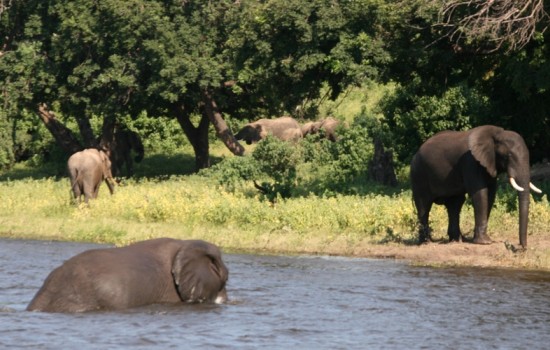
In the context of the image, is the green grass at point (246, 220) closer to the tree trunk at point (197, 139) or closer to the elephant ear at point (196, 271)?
the elephant ear at point (196, 271)

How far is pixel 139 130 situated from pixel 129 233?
20.4 m

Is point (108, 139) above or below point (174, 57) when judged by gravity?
below

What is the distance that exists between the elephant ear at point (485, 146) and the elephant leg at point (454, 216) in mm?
1216

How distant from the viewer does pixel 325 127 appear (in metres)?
39.3

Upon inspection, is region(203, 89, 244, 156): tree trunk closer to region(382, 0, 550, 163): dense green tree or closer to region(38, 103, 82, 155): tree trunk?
region(38, 103, 82, 155): tree trunk

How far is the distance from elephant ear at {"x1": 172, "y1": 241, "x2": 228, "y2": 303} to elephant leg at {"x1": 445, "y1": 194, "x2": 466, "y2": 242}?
7939 millimetres

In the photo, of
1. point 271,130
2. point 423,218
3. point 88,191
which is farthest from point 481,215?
point 271,130

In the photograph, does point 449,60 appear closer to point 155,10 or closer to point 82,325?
point 155,10

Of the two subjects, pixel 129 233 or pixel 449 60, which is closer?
pixel 129 233

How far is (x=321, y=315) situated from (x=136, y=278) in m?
2.41

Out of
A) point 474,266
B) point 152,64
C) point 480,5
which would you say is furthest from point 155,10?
point 474,266

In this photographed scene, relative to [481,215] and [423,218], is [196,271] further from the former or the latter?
[423,218]

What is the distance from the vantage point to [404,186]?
2861 cm

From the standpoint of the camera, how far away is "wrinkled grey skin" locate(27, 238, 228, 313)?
501 inches
